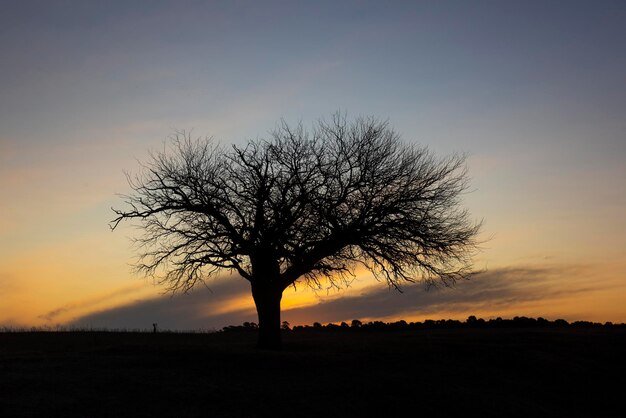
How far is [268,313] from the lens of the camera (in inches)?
1334

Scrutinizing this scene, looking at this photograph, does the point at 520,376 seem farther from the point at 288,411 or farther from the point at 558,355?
the point at 288,411

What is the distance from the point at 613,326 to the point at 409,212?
2061cm

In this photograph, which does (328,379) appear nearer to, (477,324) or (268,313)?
(268,313)

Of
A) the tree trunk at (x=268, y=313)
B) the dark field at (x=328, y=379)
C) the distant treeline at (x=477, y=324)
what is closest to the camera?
the dark field at (x=328, y=379)

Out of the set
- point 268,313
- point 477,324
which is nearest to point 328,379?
point 268,313

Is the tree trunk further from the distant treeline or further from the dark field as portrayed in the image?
the distant treeline

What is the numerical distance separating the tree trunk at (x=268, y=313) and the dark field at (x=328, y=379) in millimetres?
1195

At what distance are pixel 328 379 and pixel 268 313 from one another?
950 centimetres

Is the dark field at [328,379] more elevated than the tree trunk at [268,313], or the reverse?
the tree trunk at [268,313]

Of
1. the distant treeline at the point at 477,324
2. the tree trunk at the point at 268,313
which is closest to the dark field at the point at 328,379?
the tree trunk at the point at 268,313

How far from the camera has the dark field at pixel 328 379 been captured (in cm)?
2072

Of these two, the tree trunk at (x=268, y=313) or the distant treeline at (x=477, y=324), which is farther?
the distant treeline at (x=477, y=324)

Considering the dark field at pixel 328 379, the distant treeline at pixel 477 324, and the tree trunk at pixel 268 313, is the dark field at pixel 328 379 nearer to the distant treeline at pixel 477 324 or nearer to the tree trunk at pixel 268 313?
the tree trunk at pixel 268 313

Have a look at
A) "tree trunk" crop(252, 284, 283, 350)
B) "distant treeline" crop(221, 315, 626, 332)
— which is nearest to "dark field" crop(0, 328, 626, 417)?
"tree trunk" crop(252, 284, 283, 350)
